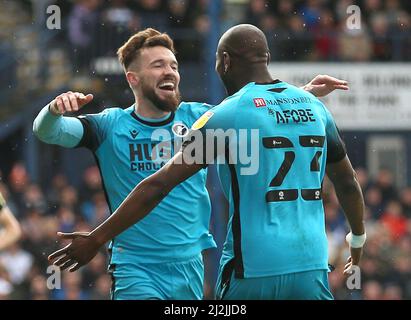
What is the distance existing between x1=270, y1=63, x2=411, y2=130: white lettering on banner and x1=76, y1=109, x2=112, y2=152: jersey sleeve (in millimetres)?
8718

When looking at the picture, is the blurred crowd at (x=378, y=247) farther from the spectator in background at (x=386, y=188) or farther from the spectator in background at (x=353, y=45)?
the spectator in background at (x=353, y=45)

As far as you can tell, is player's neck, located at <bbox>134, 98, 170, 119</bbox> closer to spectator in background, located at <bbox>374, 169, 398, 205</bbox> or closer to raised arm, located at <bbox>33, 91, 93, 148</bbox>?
raised arm, located at <bbox>33, 91, 93, 148</bbox>

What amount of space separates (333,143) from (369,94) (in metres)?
10.3

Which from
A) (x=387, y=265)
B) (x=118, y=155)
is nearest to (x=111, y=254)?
(x=118, y=155)

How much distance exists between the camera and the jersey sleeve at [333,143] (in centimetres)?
583

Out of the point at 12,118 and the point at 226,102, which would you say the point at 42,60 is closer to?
the point at 12,118

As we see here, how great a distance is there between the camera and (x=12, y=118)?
15961 mm

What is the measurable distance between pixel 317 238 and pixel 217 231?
19.5 feet

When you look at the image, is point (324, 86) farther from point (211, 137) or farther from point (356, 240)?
point (211, 137)

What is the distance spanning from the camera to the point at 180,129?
6.95 metres

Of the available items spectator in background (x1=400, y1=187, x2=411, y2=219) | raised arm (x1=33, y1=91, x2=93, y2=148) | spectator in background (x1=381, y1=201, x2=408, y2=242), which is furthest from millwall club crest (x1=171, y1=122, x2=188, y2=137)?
spectator in background (x1=400, y1=187, x2=411, y2=219)

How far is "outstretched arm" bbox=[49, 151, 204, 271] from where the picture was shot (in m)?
5.46

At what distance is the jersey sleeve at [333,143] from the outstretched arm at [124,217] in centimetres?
84

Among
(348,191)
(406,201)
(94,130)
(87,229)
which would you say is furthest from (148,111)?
(406,201)
